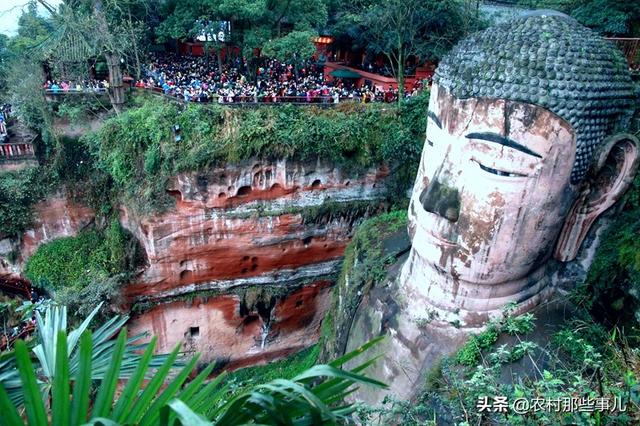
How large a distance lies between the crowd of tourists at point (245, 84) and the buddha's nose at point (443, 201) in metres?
8.20

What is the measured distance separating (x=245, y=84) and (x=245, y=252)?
555 centimetres

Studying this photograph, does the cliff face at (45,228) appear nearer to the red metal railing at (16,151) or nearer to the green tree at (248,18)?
the red metal railing at (16,151)

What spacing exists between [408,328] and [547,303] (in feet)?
6.29

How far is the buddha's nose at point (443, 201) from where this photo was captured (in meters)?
5.50

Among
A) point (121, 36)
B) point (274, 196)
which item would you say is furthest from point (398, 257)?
point (121, 36)

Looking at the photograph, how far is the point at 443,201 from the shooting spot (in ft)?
18.1

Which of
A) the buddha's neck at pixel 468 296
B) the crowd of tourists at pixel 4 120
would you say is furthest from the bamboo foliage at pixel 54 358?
the crowd of tourists at pixel 4 120

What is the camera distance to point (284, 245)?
13.3 metres

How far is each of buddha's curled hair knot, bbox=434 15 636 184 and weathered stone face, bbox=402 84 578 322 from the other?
133 mm

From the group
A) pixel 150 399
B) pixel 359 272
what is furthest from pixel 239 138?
pixel 150 399

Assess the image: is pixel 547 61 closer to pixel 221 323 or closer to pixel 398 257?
pixel 398 257

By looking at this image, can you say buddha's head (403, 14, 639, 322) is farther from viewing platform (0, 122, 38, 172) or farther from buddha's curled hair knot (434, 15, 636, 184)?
viewing platform (0, 122, 38, 172)

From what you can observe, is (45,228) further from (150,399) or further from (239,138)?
(150,399)

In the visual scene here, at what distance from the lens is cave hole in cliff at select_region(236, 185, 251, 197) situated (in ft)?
40.6
